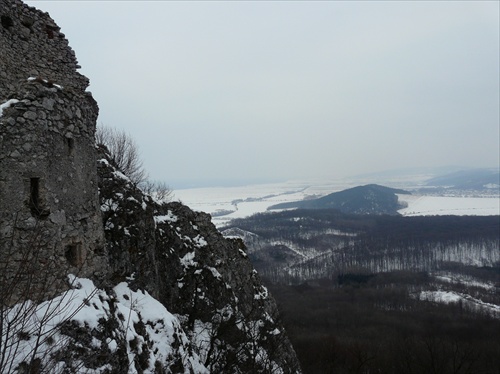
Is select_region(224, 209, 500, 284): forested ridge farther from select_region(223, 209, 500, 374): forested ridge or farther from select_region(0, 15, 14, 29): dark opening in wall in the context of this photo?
select_region(0, 15, 14, 29): dark opening in wall

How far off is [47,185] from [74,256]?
157cm

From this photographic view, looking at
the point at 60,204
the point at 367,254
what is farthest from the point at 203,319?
the point at 367,254

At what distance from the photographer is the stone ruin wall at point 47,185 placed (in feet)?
20.0

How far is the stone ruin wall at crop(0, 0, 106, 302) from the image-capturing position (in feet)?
20.0

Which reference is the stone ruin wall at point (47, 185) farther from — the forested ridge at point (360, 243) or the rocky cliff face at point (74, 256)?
the forested ridge at point (360, 243)

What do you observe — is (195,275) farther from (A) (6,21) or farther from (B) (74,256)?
(A) (6,21)

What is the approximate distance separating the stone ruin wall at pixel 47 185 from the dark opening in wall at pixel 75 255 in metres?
0.02

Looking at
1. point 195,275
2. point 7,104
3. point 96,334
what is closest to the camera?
point 96,334

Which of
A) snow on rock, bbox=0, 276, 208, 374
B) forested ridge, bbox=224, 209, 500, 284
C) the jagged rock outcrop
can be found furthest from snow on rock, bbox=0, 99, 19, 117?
forested ridge, bbox=224, 209, 500, 284

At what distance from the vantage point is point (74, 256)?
7.06 meters

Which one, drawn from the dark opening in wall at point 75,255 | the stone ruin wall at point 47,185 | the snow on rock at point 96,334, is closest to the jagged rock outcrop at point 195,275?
the snow on rock at point 96,334

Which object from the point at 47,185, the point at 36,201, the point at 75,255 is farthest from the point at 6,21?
the point at 75,255

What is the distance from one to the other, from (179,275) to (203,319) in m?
2.04

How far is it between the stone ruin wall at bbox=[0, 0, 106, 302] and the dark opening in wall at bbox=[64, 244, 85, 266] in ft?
0.06
